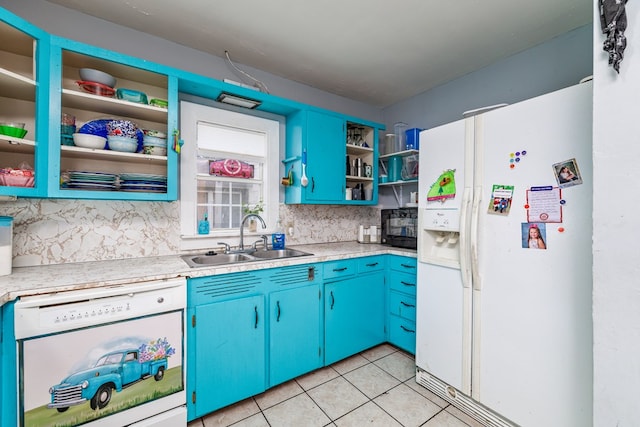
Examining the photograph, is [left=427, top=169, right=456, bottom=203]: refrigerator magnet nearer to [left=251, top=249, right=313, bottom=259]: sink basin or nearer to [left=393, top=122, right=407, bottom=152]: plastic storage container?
[left=393, top=122, right=407, bottom=152]: plastic storage container

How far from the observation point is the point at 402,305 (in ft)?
8.04

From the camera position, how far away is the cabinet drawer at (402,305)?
7.73ft

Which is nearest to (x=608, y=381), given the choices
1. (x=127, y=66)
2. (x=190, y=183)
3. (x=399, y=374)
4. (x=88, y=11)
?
(x=399, y=374)

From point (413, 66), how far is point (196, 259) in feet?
8.59

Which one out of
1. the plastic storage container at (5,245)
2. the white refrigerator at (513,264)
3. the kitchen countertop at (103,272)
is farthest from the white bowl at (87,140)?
the white refrigerator at (513,264)

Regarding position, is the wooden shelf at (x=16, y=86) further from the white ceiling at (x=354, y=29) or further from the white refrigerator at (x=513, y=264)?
the white refrigerator at (x=513, y=264)

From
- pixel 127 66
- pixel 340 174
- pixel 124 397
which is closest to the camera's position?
pixel 124 397

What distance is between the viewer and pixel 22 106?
1.65m

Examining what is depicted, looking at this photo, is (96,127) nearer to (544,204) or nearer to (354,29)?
(354,29)

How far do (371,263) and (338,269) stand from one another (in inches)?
15.3

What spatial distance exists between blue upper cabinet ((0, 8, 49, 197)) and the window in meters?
0.82

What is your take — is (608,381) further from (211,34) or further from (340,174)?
(211,34)

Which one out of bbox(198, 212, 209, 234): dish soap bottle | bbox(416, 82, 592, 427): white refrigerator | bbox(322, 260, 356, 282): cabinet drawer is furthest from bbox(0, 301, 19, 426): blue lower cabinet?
bbox(416, 82, 592, 427): white refrigerator

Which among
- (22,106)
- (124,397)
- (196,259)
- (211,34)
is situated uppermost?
(211,34)
